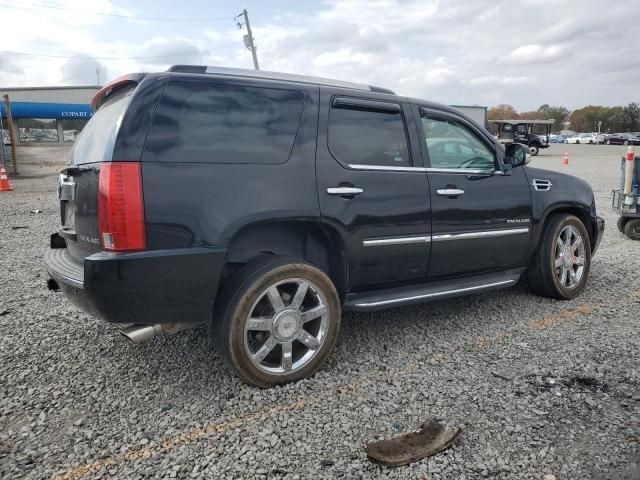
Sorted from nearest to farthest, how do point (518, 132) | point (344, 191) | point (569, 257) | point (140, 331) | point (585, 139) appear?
point (140, 331), point (344, 191), point (569, 257), point (518, 132), point (585, 139)

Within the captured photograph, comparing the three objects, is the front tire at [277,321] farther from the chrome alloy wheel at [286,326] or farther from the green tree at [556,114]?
the green tree at [556,114]

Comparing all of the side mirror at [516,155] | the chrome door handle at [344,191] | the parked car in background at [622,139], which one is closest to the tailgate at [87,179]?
the chrome door handle at [344,191]

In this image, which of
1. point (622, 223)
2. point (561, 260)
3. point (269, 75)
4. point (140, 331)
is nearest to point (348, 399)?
point (140, 331)

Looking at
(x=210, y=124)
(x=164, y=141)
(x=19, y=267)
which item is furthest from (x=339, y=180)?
(x=19, y=267)

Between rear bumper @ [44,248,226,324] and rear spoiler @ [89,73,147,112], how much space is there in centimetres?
106

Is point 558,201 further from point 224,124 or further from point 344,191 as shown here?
point 224,124

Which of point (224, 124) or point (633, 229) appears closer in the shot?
point (224, 124)

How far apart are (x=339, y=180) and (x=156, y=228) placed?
1214 mm

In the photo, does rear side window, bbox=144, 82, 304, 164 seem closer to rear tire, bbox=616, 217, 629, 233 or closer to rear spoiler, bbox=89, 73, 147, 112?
rear spoiler, bbox=89, 73, 147, 112

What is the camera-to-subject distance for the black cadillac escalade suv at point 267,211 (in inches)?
108

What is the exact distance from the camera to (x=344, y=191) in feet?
10.9

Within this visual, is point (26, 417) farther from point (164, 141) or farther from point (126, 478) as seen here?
point (164, 141)

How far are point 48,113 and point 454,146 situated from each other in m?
47.0

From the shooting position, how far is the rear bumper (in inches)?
106
